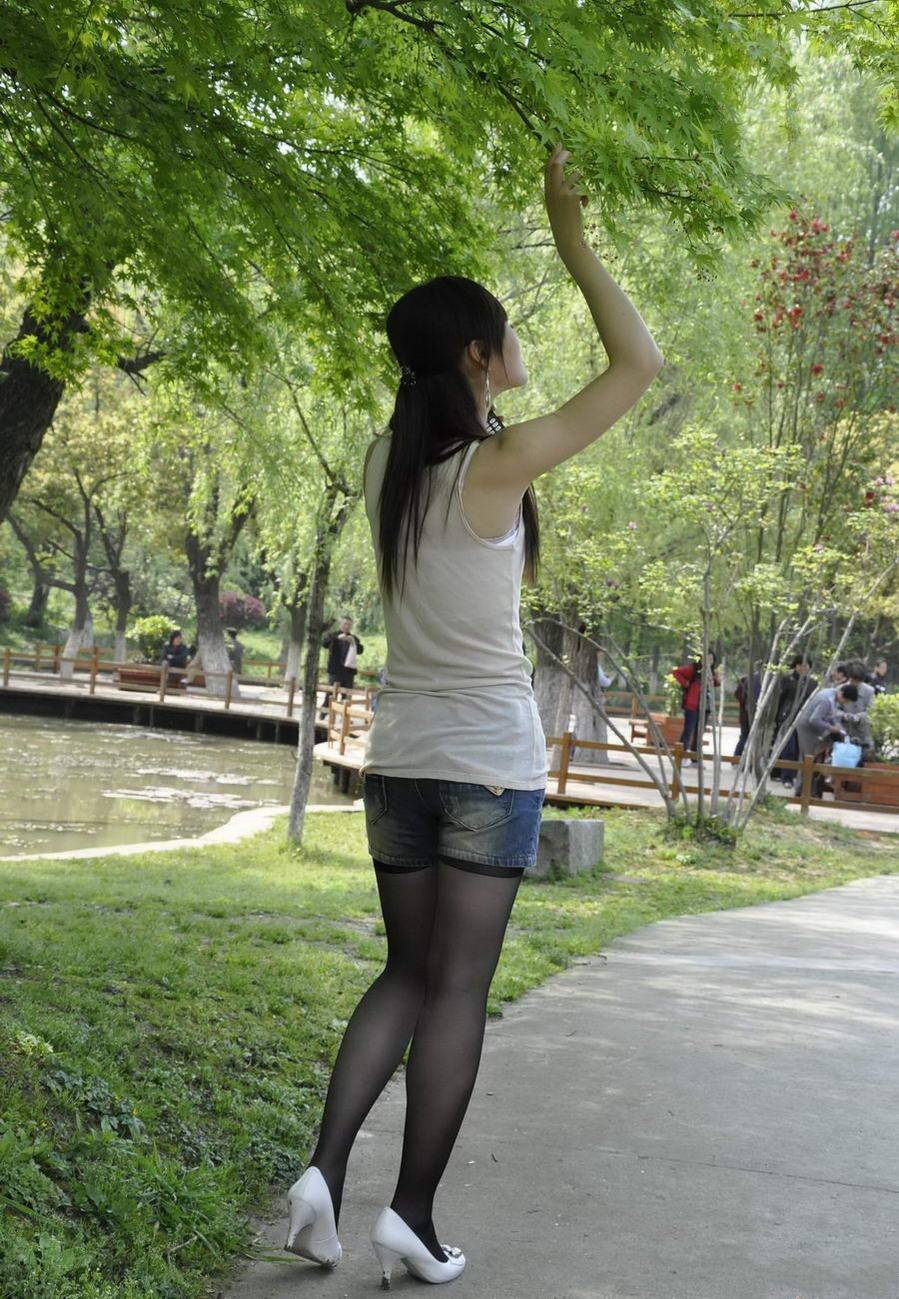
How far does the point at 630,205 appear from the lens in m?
3.56

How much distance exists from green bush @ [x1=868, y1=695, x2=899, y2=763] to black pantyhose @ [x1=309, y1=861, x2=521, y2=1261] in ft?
66.9

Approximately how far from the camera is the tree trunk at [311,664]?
13648mm

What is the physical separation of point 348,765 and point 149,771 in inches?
141

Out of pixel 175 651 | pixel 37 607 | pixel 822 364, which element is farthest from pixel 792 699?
pixel 37 607

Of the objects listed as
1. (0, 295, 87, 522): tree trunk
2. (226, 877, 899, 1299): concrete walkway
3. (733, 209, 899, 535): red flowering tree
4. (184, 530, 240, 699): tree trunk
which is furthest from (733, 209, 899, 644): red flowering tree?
(184, 530, 240, 699): tree trunk

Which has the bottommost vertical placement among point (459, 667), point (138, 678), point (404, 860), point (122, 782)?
point (122, 782)

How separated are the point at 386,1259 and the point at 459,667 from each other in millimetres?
1161

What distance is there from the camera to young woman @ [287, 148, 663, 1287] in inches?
105

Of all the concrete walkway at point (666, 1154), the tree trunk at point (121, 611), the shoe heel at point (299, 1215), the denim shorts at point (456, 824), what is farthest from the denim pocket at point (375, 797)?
the tree trunk at point (121, 611)

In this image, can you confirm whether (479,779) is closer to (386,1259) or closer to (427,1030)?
(427,1030)

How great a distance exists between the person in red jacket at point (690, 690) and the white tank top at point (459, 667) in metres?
15.3

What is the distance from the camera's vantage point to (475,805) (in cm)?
266

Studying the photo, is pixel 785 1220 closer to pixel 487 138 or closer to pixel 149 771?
pixel 487 138

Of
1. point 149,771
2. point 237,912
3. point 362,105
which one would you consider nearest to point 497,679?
point 362,105
